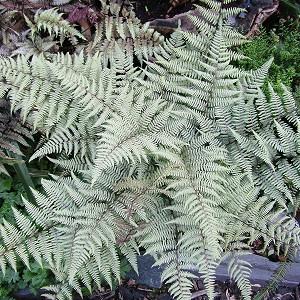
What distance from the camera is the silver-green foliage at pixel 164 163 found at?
354 cm

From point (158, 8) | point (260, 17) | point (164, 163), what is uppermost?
point (260, 17)

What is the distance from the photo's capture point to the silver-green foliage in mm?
3543

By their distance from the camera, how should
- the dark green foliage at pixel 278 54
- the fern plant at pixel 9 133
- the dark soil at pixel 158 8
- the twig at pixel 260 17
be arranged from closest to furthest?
the fern plant at pixel 9 133 → the dark green foliage at pixel 278 54 → the twig at pixel 260 17 → the dark soil at pixel 158 8

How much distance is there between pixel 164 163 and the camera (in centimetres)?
365

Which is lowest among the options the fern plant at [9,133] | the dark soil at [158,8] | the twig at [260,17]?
the fern plant at [9,133]

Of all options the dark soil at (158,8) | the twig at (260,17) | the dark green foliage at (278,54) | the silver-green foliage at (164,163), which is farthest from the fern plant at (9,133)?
the twig at (260,17)

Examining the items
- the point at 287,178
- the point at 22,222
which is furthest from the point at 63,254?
the point at 287,178

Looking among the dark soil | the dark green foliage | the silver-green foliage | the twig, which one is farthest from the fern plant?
the twig

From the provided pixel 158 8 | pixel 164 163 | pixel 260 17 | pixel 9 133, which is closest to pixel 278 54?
pixel 260 17

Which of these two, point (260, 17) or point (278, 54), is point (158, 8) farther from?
point (278, 54)

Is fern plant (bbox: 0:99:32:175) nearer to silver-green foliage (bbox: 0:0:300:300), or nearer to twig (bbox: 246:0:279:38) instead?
silver-green foliage (bbox: 0:0:300:300)

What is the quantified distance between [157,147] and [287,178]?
3.93 feet

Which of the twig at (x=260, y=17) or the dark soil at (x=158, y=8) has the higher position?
the twig at (x=260, y=17)

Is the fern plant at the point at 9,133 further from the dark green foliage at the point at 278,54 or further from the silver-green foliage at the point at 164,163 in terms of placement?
the dark green foliage at the point at 278,54
